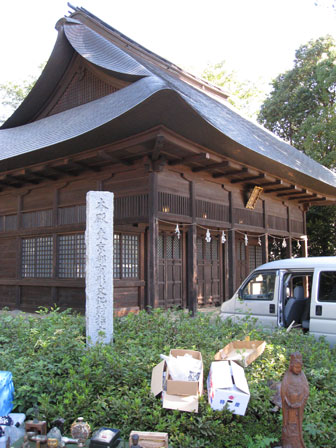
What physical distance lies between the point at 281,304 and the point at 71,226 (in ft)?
21.3

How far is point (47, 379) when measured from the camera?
4109 mm

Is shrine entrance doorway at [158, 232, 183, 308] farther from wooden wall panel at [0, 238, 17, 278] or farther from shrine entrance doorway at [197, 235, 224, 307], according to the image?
wooden wall panel at [0, 238, 17, 278]

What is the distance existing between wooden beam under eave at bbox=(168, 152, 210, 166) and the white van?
3572 millimetres

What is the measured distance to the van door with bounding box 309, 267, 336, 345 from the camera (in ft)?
20.0

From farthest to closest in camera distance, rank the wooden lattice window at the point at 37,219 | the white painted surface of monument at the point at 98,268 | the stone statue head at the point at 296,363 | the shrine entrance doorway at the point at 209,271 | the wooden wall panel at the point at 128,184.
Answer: the shrine entrance doorway at the point at 209,271 → the wooden lattice window at the point at 37,219 → the wooden wall panel at the point at 128,184 → the white painted surface of monument at the point at 98,268 → the stone statue head at the point at 296,363

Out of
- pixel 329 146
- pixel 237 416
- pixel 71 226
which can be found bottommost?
pixel 237 416

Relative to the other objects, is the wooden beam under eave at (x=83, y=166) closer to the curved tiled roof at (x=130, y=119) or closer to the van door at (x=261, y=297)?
the curved tiled roof at (x=130, y=119)

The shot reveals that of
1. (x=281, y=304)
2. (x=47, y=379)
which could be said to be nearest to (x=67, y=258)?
Result: (x=281, y=304)

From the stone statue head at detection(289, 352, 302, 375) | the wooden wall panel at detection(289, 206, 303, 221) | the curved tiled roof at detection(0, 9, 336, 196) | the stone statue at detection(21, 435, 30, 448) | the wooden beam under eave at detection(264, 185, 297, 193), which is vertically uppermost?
the curved tiled roof at detection(0, 9, 336, 196)

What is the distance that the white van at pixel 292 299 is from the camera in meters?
6.21

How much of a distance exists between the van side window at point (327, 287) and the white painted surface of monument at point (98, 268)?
317 centimetres

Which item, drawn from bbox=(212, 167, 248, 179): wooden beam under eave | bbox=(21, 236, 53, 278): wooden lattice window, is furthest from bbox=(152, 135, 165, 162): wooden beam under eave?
bbox=(21, 236, 53, 278): wooden lattice window

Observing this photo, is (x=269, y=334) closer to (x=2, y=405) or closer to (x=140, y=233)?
(x=2, y=405)

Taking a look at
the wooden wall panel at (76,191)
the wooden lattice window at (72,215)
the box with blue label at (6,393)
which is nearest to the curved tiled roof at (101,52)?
the wooden wall panel at (76,191)
